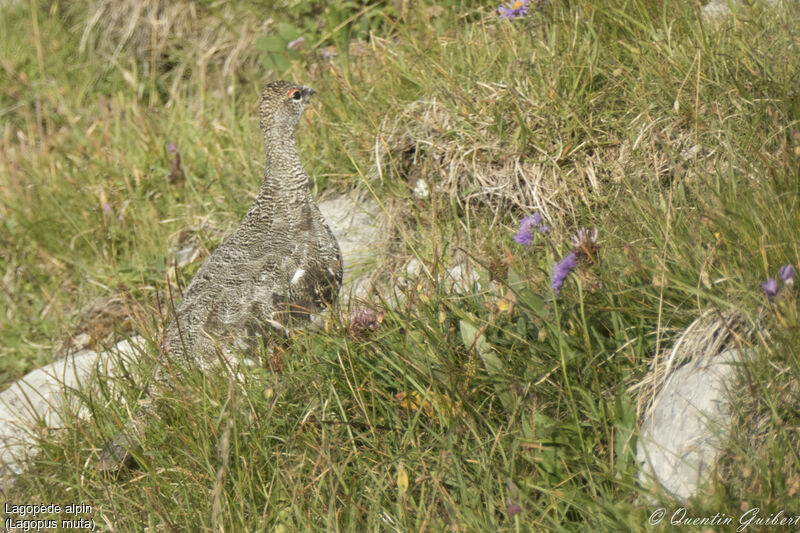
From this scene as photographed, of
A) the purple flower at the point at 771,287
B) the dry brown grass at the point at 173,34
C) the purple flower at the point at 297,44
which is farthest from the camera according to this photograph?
the dry brown grass at the point at 173,34

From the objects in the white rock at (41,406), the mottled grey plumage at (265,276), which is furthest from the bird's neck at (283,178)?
the white rock at (41,406)

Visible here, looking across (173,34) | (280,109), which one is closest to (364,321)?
(280,109)

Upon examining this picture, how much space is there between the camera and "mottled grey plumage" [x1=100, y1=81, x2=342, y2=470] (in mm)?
3727

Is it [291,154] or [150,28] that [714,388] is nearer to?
[291,154]

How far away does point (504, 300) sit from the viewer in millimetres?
2949

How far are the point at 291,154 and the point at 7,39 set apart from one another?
5.15 meters

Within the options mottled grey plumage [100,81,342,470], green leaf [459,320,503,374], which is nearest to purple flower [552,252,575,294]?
green leaf [459,320,503,374]

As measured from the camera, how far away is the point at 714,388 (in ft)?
8.18

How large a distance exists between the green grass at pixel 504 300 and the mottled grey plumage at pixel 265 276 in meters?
0.16

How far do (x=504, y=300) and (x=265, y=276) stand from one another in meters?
1.59

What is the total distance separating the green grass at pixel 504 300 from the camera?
262cm

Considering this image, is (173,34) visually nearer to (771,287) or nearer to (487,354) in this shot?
(487,354)

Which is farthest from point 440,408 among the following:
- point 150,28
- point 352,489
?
point 150,28

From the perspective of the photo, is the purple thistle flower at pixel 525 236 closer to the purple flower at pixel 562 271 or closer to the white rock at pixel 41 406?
the purple flower at pixel 562 271
